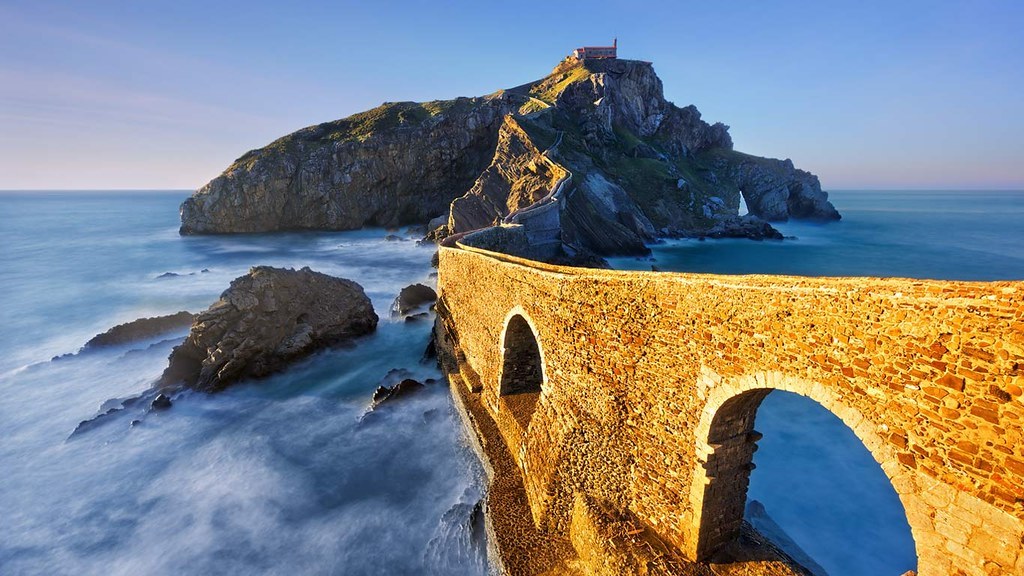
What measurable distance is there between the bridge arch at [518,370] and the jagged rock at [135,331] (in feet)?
72.8

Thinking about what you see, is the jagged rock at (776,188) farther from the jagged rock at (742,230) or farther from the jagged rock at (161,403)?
the jagged rock at (161,403)

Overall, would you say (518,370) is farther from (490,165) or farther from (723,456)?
(490,165)

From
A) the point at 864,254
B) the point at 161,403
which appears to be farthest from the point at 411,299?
the point at 864,254

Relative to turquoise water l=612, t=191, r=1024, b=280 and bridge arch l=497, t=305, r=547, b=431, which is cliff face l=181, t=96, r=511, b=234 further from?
bridge arch l=497, t=305, r=547, b=431

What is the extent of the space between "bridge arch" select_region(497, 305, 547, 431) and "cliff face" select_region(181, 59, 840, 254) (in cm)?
3410

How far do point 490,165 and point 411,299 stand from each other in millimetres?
26678

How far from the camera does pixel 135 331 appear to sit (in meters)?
24.7

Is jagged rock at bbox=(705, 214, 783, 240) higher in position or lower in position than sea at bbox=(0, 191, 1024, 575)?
higher

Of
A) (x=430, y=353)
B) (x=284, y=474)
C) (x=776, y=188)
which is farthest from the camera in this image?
(x=776, y=188)

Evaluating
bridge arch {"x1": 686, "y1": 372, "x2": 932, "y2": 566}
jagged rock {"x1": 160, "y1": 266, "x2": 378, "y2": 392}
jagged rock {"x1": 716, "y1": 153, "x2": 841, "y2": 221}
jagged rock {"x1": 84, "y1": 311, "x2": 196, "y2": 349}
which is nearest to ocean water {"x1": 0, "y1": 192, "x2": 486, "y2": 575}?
jagged rock {"x1": 160, "y1": 266, "x2": 378, "y2": 392}

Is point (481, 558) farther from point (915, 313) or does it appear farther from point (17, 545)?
point (17, 545)

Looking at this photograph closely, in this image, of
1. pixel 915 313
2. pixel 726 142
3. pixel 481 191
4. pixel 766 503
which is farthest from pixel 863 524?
pixel 726 142

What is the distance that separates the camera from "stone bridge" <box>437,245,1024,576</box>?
416 centimetres

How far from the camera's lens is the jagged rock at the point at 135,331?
24188 mm
